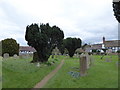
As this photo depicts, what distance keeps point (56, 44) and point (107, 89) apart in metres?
16.6

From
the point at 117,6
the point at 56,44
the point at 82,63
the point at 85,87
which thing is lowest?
the point at 85,87

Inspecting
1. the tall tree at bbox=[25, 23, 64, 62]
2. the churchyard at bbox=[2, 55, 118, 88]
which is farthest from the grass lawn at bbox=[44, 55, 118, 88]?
the tall tree at bbox=[25, 23, 64, 62]

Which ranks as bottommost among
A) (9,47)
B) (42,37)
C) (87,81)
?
(87,81)

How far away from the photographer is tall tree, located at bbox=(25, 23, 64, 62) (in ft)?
63.6

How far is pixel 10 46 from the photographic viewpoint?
4475 cm

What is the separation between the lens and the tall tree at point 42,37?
63.6ft

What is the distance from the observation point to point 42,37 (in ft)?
63.3

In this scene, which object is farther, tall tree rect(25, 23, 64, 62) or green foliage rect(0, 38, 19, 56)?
green foliage rect(0, 38, 19, 56)

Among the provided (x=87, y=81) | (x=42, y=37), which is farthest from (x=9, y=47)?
(x=87, y=81)

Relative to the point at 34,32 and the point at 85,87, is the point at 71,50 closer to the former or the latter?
the point at 34,32

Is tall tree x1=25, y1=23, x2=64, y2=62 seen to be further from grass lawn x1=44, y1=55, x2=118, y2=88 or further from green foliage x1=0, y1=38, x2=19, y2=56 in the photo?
green foliage x1=0, y1=38, x2=19, y2=56

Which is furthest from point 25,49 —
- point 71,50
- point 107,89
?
point 107,89

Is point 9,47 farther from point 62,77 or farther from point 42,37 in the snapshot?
point 62,77

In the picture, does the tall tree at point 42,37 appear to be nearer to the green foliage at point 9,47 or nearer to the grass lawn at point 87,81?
the grass lawn at point 87,81
